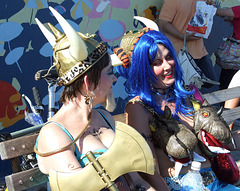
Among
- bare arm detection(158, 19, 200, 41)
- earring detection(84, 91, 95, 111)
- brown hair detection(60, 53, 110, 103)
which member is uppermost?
brown hair detection(60, 53, 110, 103)

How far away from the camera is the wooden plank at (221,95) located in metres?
3.07

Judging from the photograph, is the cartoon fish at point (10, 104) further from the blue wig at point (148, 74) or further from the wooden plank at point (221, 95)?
the wooden plank at point (221, 95)

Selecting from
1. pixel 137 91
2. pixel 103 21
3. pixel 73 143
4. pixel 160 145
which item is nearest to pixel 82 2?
pixel 103 21

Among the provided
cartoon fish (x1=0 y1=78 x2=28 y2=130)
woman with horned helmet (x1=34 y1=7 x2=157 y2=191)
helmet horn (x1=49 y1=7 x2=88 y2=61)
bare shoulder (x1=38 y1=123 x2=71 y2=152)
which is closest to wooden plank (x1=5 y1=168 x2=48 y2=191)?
woman with horned helmet (x1=34 y1=7 x2=157 y2=191)

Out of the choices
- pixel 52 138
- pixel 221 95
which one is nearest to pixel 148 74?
pixel 52 138

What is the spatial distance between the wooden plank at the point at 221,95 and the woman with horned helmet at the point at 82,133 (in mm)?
1476

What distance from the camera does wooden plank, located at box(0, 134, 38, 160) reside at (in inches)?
73.4

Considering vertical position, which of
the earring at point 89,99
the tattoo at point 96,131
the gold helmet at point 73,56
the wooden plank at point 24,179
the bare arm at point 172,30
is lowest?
the wooden plank at point 24,179

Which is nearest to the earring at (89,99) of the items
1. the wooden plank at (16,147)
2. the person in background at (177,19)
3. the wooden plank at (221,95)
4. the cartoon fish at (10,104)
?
the wooden plank at (16,147)

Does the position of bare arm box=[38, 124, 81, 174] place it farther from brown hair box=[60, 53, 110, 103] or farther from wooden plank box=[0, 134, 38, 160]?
wooden plank box=[0, 134, 38, 160]

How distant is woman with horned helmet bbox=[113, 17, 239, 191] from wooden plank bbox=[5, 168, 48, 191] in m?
0.70

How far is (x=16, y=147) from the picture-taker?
75.1 inches

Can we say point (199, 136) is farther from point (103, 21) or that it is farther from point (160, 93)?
point (103, 21)

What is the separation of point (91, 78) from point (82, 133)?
0.30 m
